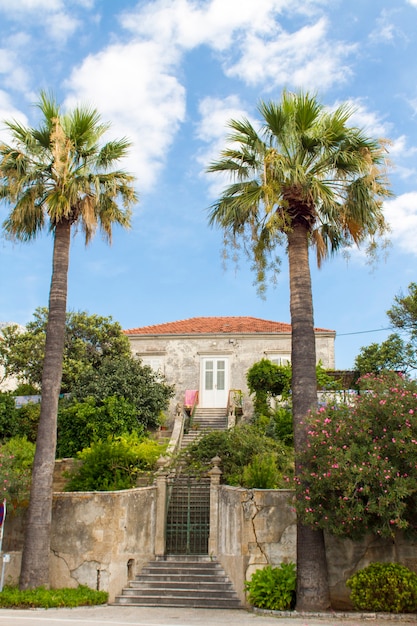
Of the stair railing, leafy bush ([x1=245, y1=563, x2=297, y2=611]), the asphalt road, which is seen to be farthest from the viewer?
the stair railing

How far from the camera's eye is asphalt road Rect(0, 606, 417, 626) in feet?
34.1

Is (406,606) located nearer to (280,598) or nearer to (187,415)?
(280,598)

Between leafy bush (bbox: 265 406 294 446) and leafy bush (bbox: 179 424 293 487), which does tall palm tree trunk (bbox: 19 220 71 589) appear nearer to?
leafy bush (bbox: 179 424 293 487)

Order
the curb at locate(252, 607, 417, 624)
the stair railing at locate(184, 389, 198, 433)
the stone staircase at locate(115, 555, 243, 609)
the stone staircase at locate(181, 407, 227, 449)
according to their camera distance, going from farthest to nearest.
Answer: the stair railing at locate(184, 389, 198, 433)
the stone staircase at locate(181, 407, 227, 449)
the stone staircase at locate(115, 555, 243, 609)
the curb at locate(252, 607, 417, 624)

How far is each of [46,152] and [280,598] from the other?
11662 mm

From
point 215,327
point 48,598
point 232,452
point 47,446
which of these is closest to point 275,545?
point 48,598

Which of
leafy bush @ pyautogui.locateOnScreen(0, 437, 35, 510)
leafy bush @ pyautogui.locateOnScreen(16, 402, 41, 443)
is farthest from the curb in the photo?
leafy bush @ pyautogui.locateOnScreen(16, 402, 41, 443)

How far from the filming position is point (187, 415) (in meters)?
29.0

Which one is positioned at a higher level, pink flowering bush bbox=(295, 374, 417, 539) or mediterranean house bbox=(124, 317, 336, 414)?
mediterranean house bbox=(124, 317, 336, 414)

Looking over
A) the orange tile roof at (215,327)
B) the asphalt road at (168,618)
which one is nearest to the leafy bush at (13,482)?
the asphalt road at (168,618)

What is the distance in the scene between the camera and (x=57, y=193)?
591 inches

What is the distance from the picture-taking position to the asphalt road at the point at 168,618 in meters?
10.4

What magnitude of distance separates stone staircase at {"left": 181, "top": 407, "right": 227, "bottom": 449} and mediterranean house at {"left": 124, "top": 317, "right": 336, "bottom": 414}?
1.22 metres

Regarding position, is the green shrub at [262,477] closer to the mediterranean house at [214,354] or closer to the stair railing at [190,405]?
the stair railing at [190,405]
